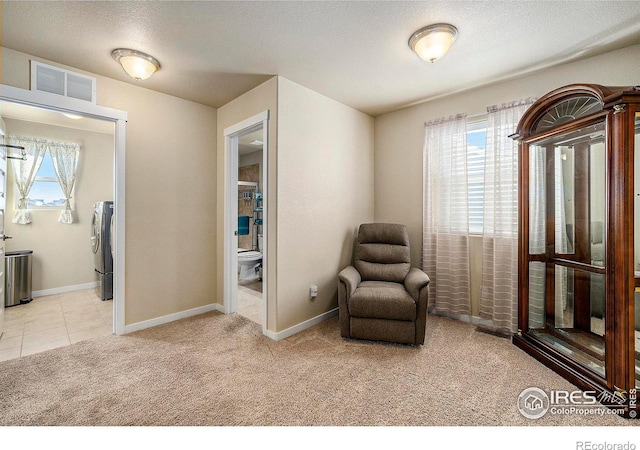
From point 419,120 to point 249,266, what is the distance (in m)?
3.58

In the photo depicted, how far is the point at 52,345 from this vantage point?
2555 mm

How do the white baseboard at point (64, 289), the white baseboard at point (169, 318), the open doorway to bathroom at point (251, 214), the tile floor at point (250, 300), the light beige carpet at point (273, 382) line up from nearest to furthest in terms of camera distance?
the light beige carpet at point (273, 382)
the white baseboard at point (169, 318)
the tile floor at point (250, 300)
the white baseboard at point (64, 289)
the open doorway to bathroom at point (251, 214)

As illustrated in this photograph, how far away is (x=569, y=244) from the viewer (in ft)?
7.36

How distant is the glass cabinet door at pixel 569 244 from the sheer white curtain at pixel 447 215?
68 centimetres

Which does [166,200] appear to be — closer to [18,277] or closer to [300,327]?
[300,327]

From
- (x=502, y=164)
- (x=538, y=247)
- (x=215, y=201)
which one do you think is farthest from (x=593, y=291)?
(x=215, y=201)

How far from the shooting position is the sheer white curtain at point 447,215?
3070mm

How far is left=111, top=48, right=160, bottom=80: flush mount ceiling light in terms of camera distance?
2.25 m

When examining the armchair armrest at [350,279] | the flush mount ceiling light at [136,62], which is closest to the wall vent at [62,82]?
the flush mount ceiling light at [136,62]

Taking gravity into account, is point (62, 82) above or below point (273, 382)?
above

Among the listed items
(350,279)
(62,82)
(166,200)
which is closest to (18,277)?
(166,200)

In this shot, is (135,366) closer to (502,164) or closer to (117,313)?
(117,313)

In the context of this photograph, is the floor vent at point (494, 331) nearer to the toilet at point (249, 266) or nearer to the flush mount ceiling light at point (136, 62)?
the toilet at point (249, 266)

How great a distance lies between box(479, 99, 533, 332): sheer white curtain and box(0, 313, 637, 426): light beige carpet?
0.37m
